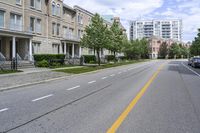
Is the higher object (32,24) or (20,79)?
(32,24)

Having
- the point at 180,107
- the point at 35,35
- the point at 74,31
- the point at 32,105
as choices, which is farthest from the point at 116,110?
the point at 74,31

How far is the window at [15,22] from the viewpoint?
30.3m

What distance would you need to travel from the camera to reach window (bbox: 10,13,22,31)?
30266 mm

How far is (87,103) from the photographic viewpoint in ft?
28.3

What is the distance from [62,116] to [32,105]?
2002mm

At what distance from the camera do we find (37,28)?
116 feet

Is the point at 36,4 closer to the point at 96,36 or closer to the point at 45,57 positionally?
the point at 45,57

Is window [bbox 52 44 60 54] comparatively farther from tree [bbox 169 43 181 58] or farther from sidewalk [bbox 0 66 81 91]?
tree [bbox 169 43 181 58]

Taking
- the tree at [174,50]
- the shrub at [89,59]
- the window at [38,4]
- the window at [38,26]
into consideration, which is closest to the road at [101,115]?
the window at [38,26]

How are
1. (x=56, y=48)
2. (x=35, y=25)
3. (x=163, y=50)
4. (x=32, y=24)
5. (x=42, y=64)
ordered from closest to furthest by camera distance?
(x=42, y=64) → (x=32, y=24) → (x=35, y=25) → (x=56, y=48) → (x=163, y=50)

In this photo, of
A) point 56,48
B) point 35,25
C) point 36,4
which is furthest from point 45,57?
point 36,4

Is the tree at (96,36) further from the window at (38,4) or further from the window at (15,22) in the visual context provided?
the window at (15,22)

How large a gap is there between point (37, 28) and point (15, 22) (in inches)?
187

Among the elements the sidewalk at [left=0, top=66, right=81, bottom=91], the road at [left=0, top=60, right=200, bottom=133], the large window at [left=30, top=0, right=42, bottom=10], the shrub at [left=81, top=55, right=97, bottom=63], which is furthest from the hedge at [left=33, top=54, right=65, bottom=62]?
the road at [left=0, top=60, right=200, bottom=133]
